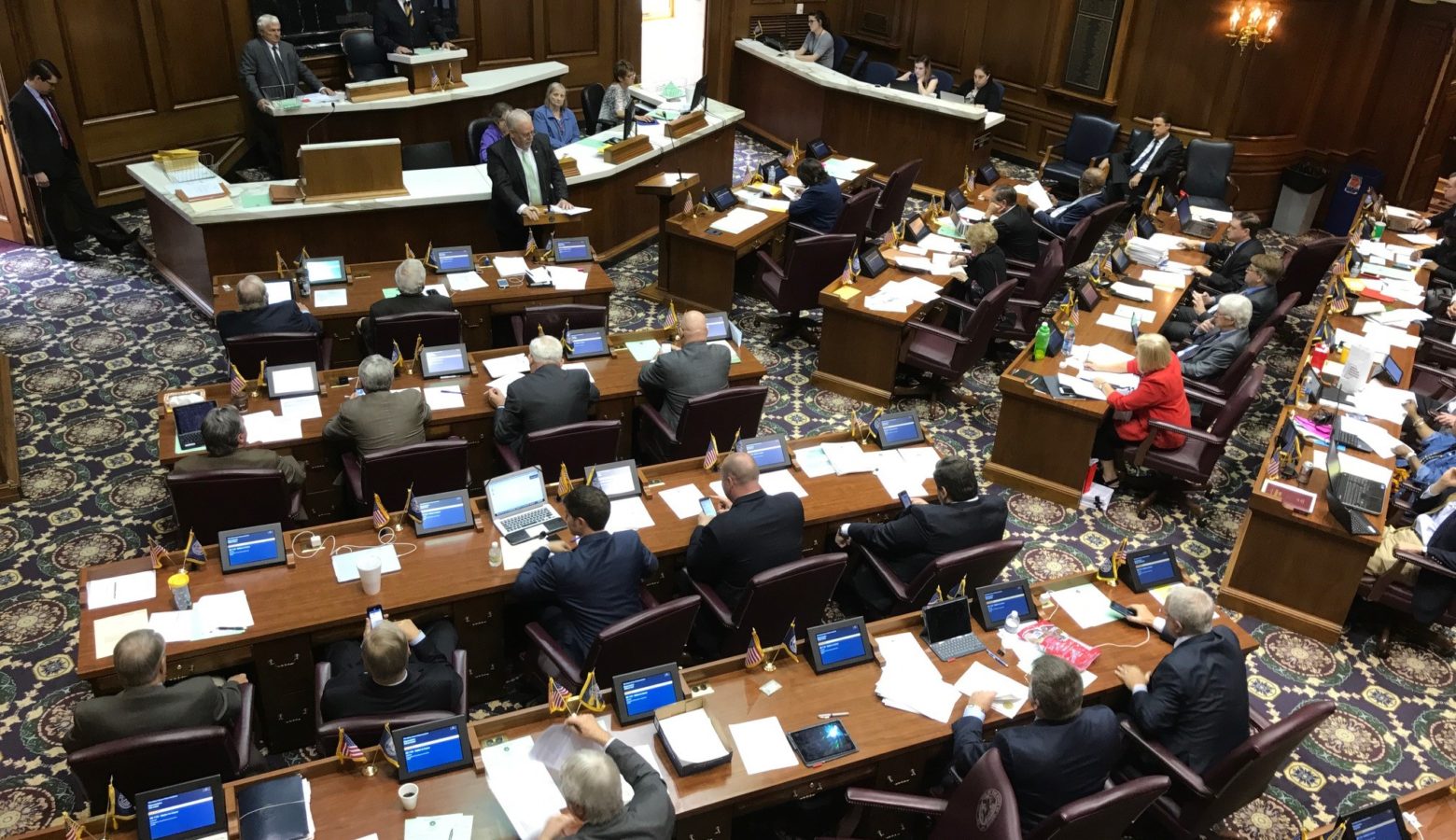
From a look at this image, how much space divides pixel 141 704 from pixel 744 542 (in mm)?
2425

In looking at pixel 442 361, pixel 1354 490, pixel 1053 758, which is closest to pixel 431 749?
pixel 1053 758

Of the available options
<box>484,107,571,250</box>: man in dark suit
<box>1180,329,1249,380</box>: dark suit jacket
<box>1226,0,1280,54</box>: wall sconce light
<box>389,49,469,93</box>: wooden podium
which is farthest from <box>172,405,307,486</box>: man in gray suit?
<box>1226,0,1280,54</box>: wall sconce light

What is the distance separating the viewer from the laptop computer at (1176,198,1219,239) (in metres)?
9.91

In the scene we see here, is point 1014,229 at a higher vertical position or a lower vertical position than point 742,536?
higher

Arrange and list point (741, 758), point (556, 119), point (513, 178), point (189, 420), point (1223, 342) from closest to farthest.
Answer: point (741, 758) → point (189, 420) → point (1223, 342) → point (513, 178) → point (556, 119)

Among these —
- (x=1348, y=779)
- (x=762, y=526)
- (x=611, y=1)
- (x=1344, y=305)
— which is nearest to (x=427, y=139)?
(x=611, y=1)

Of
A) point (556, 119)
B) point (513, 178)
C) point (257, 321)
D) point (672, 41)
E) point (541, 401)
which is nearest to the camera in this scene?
point (541, 401)

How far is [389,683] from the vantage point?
407 centimetres

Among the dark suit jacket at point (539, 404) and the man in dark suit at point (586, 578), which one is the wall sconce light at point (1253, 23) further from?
the man in dark suit at point (586, 578)

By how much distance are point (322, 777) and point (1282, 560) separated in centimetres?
511

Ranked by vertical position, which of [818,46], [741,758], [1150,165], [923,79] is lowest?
[741,758]

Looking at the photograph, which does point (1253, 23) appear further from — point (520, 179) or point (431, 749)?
point (431, 749)

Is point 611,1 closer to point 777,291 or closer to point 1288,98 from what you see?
point 777,291

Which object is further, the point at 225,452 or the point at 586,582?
the point at 225,452
